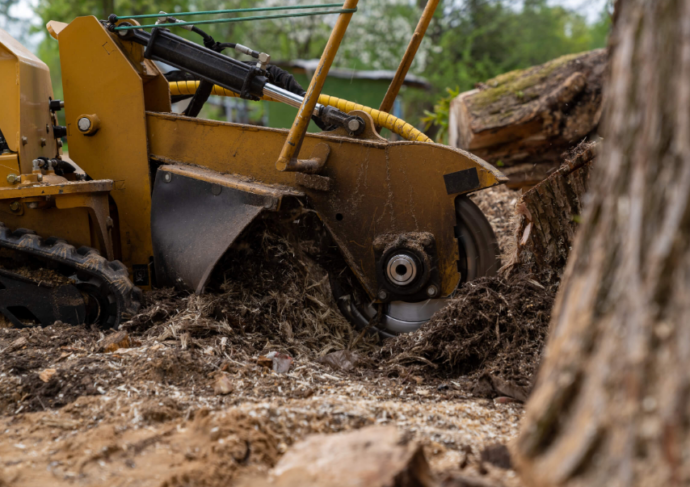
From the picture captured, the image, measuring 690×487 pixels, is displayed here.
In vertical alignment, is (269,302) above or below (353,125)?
below

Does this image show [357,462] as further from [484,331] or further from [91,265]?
[91,265]

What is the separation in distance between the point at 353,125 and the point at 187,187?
1.00 m

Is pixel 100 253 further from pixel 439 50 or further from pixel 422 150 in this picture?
pixel 439 50

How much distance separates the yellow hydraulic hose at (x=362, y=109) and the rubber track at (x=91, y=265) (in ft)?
4.50

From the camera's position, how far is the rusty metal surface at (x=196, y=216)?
3.30m

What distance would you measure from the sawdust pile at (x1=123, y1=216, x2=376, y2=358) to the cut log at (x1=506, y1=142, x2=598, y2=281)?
41.1 inches

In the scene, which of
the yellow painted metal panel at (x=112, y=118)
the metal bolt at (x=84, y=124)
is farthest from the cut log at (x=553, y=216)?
the metal bolt at (x=84, y=124)

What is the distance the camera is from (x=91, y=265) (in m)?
3.38

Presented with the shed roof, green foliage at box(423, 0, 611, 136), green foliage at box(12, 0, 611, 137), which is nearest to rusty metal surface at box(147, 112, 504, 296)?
the shed roof

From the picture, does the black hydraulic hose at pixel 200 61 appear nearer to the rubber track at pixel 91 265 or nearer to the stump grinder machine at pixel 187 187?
the stump grinder machine at pixel 187 187

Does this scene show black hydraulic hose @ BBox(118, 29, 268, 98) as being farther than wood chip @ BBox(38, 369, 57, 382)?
Yes

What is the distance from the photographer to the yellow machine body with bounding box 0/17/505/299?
3.45 m

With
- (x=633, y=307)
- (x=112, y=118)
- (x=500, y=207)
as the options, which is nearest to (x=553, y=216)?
(x=633, y=307)

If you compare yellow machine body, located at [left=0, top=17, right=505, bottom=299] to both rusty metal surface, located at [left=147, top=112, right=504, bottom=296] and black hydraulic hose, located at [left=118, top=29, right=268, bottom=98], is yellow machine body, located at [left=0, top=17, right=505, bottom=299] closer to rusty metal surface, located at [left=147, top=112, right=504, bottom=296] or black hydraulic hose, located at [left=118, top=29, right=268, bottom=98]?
rusty metal surface, located at [left=147, top=112, right=504, bottom=296]
